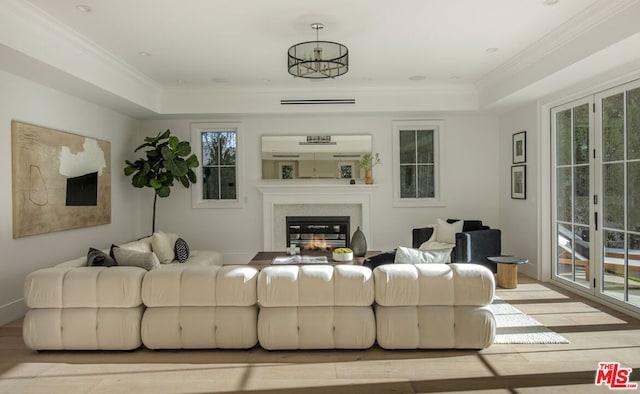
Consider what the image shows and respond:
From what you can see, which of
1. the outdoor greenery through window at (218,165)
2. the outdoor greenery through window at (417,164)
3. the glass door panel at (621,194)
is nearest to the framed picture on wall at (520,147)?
the outdoor greenery through window at (417,164)

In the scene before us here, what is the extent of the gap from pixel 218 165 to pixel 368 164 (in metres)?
2.56

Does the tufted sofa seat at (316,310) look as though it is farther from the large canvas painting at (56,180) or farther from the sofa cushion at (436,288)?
the large canvas painting at (56,180)

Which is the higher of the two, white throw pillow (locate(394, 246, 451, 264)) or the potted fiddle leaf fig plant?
the potted fiddle leaf fig plant

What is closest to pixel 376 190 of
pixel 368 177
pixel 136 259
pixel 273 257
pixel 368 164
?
pixel 368 177

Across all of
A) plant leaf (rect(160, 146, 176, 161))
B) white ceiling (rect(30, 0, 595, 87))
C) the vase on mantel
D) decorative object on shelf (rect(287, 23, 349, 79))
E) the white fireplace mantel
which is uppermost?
white ceiling (rect(30, 0, 595, 87))

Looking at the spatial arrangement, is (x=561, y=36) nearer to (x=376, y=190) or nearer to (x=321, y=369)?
(x=376, y=190)

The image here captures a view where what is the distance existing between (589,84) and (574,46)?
0.83 m

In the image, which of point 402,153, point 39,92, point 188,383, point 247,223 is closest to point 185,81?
point 39,92

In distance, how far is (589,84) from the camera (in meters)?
4.82

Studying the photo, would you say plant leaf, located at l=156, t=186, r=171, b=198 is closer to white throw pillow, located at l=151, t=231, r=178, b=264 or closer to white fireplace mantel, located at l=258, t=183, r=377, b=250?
white throw pillow, located at l=151, t=231, r=178, b=264

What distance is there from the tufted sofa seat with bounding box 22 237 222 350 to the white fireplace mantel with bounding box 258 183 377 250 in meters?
3.91

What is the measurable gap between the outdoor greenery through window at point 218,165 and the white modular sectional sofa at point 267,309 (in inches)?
162

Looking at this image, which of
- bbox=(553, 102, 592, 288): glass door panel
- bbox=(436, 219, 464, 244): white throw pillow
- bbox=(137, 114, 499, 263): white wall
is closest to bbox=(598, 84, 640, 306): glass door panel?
bbox=(553, 102, 592, 288): glass door panel

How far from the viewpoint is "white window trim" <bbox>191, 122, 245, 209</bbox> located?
722 cm
